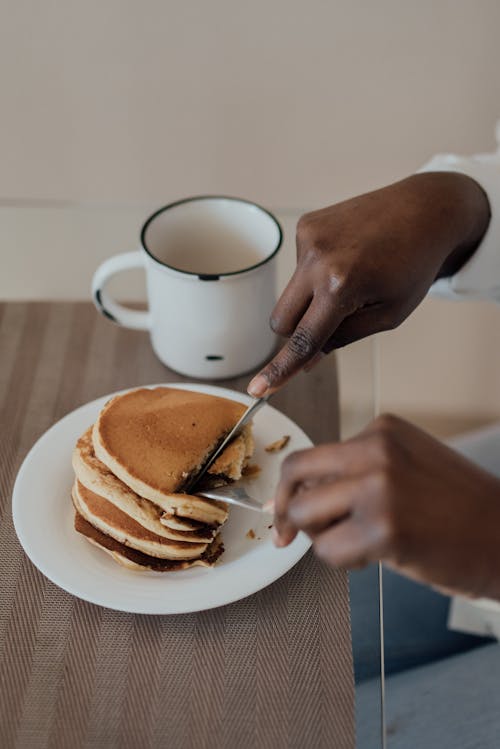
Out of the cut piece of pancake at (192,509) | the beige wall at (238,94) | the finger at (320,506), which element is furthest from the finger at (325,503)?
the beige wall at (238,94)

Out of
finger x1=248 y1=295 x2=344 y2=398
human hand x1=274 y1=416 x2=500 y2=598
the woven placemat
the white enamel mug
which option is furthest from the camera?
the white enamel mug

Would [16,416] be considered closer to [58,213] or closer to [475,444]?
[58,213]

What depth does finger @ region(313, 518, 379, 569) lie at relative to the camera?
455mm

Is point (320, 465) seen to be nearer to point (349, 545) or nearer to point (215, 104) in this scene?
point (349, 545)

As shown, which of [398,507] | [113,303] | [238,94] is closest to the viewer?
[398,507]

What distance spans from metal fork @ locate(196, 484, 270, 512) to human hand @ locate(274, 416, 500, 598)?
0.17 metres

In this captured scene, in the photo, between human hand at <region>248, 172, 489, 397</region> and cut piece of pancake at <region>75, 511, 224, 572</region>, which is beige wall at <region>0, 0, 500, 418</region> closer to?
human hand at <region>248, 172, 489, 397</region>

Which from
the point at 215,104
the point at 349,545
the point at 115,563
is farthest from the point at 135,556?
the point at 215,104

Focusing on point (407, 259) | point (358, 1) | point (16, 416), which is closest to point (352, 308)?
point (407, 259)

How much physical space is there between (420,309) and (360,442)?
0.89 metres

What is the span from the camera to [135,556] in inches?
25.1

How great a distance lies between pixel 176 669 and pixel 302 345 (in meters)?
0.26

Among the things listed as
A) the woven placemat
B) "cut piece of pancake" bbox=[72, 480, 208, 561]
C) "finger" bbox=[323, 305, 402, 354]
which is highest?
"finger" bbox=[323, 305, 402, 354]

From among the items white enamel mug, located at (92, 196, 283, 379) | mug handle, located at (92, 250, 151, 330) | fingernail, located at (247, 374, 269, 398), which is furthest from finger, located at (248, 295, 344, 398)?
mug handle, located at (92, 250, 151, 330)
